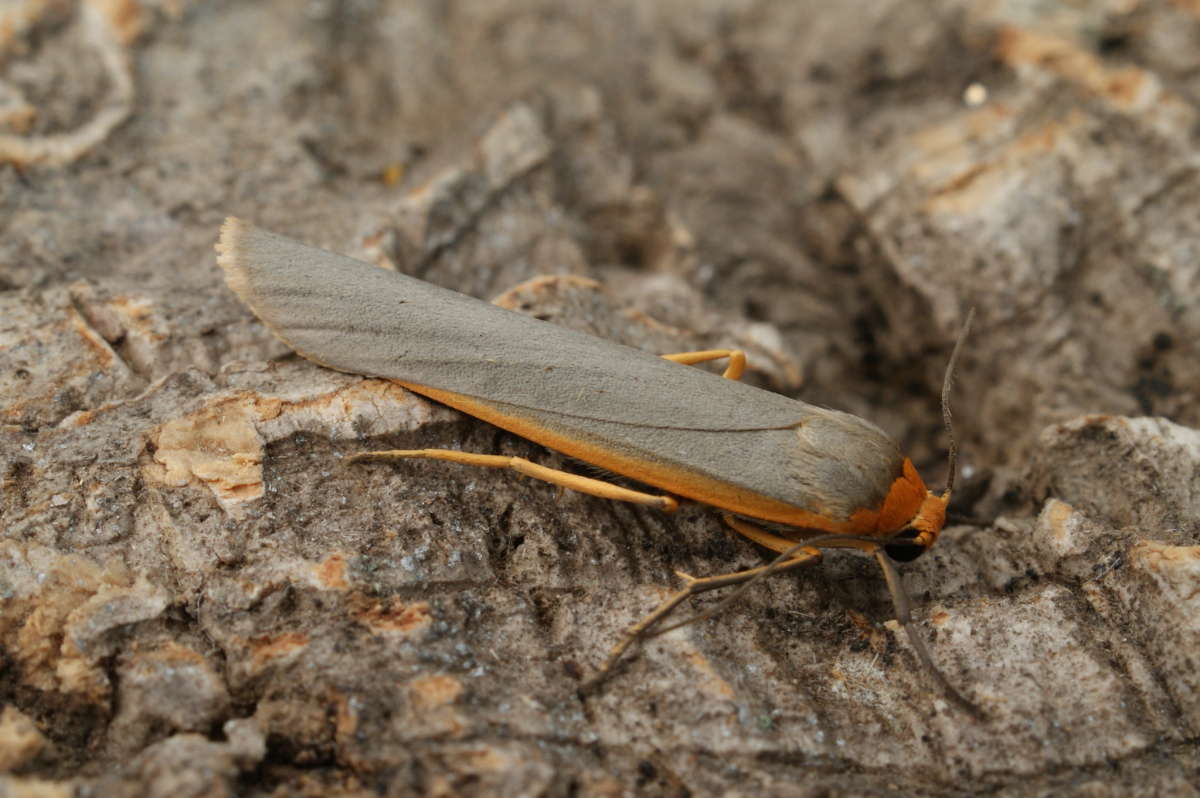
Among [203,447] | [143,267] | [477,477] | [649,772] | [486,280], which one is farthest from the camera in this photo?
[486,280]

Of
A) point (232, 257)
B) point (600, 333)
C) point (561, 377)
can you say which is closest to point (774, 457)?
point (561, 377)

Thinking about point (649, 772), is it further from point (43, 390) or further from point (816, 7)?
point (816, 7)

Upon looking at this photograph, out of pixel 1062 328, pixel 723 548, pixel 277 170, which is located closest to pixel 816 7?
pixel 1062 328

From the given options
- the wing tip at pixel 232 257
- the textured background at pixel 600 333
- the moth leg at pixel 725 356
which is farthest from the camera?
the moth leg at pixel 725 356

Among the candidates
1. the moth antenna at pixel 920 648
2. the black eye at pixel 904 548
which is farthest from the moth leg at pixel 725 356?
the moth antenna at pixel 920 648

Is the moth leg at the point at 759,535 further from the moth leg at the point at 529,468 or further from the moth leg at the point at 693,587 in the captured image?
the moth leg at the point at 529,468

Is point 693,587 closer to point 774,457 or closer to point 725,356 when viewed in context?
point 774,457

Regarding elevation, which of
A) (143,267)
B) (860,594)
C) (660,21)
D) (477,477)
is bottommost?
(860,594)
